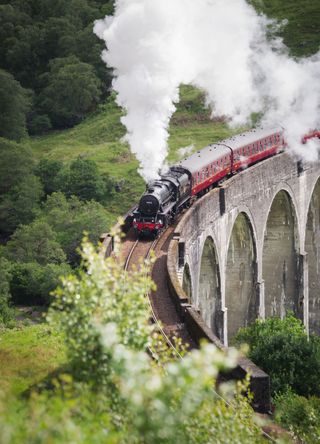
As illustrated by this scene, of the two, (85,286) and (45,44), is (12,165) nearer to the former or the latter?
(45,44)

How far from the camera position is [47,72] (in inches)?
3019

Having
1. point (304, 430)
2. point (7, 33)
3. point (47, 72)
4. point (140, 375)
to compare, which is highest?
point (7, 33)

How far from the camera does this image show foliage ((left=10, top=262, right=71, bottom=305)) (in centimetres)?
3531

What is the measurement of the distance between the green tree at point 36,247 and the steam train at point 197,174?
35.3 feet

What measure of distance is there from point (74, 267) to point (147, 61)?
16.1 metres

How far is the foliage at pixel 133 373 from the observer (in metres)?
8.03

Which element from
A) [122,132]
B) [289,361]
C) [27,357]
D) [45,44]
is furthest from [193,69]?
[45,44]

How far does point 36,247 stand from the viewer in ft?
130

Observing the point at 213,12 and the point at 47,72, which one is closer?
the point at 213,12

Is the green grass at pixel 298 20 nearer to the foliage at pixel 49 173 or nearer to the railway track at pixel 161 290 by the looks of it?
the foliage at pixel 49 173

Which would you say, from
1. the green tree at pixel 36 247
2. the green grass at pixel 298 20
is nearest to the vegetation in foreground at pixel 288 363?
the green tree at pixel 36 247

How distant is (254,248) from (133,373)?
28.4 metres

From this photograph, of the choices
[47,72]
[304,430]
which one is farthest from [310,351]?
[47,72]

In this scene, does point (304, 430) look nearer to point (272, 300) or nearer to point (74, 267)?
point (272, 300)
